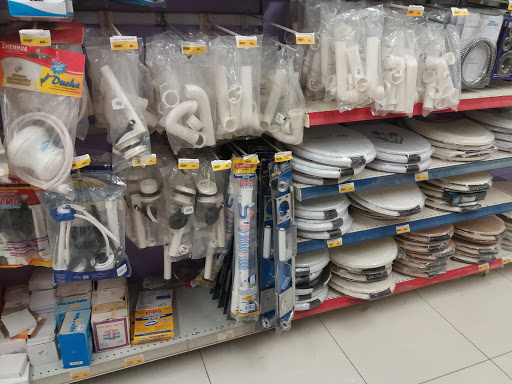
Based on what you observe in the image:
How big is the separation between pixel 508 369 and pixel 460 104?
123 centimetres

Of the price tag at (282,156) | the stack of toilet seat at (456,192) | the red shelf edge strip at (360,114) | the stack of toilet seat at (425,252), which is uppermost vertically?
the red shelf edge strip at (360,114)

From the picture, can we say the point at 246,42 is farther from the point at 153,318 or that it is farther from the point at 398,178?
the point at 153,318

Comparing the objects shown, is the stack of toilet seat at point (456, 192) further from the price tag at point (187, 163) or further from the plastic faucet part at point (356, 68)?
the price tag at point (187, 163)

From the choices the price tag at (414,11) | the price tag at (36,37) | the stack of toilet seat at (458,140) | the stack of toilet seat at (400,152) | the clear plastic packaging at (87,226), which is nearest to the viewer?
the price tag at (36,37)

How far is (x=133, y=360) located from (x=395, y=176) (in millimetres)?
1345

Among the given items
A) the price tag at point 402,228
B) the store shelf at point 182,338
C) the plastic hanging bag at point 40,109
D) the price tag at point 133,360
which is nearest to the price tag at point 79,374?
the store shelf at point 182,338

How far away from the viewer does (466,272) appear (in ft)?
7.52

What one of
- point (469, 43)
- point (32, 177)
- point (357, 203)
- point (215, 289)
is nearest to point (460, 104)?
point (469, 43)

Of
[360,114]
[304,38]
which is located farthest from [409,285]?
[304,38]

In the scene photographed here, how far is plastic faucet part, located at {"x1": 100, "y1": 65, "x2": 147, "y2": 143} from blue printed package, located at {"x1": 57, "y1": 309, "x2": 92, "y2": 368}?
811 millimetres

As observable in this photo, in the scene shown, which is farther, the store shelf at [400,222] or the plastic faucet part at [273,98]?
the store shelf at [400,222]

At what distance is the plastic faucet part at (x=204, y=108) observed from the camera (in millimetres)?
1237

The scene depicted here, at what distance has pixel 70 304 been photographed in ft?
5.55

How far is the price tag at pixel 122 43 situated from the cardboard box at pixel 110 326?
1049mm
